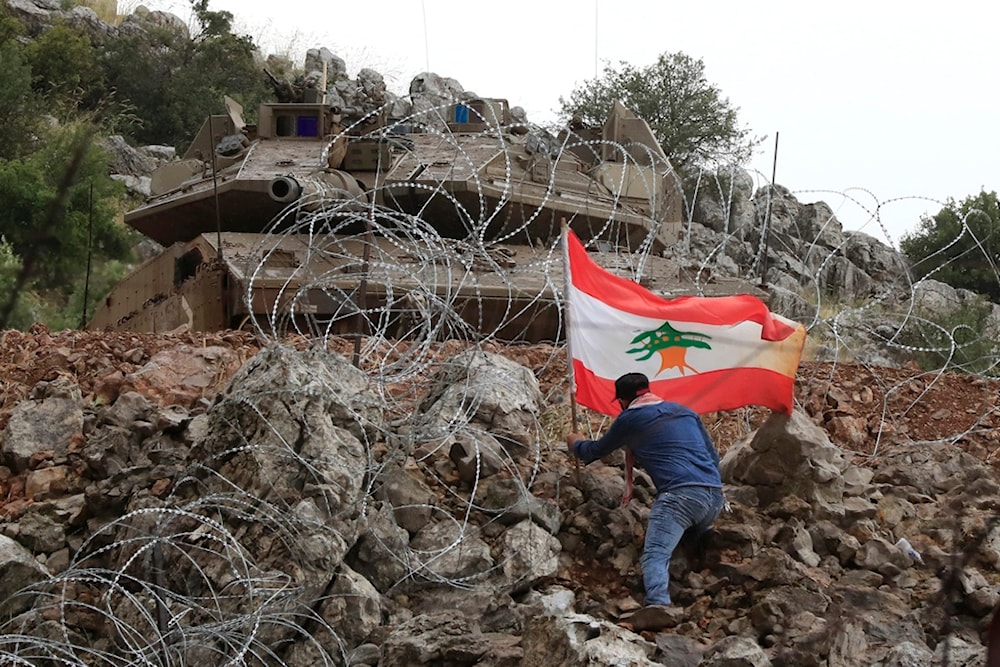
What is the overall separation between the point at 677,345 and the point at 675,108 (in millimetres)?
25480

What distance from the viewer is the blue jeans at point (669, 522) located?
6.06 meters

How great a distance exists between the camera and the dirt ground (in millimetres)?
9000

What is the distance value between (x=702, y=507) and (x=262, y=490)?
2.03 metres

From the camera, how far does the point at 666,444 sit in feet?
21.1

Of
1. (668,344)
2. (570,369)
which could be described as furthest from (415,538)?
(668,344)

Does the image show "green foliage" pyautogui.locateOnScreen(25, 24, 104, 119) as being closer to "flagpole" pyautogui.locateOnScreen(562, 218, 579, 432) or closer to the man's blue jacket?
"flagpole" pyautogui.locateOnScreen(562, 218, 579, 432)

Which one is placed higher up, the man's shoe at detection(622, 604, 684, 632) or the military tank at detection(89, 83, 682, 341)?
the military tank at detection(89, 83, 682, 341)

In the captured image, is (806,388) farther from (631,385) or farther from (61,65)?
(61,65)

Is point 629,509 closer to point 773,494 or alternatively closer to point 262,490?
point 773,494

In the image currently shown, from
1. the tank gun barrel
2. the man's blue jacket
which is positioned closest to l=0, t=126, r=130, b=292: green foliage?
the tank gun barrel

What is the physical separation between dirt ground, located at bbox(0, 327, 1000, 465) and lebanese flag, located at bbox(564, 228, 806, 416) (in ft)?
2.68

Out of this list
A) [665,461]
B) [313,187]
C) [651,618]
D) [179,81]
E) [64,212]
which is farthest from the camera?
[179,81]

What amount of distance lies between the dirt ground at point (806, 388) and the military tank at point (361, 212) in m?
0.68

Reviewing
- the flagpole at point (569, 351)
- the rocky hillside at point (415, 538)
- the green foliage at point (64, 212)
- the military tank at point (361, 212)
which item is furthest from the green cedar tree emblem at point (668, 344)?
the green foliage at point (64, 212)
